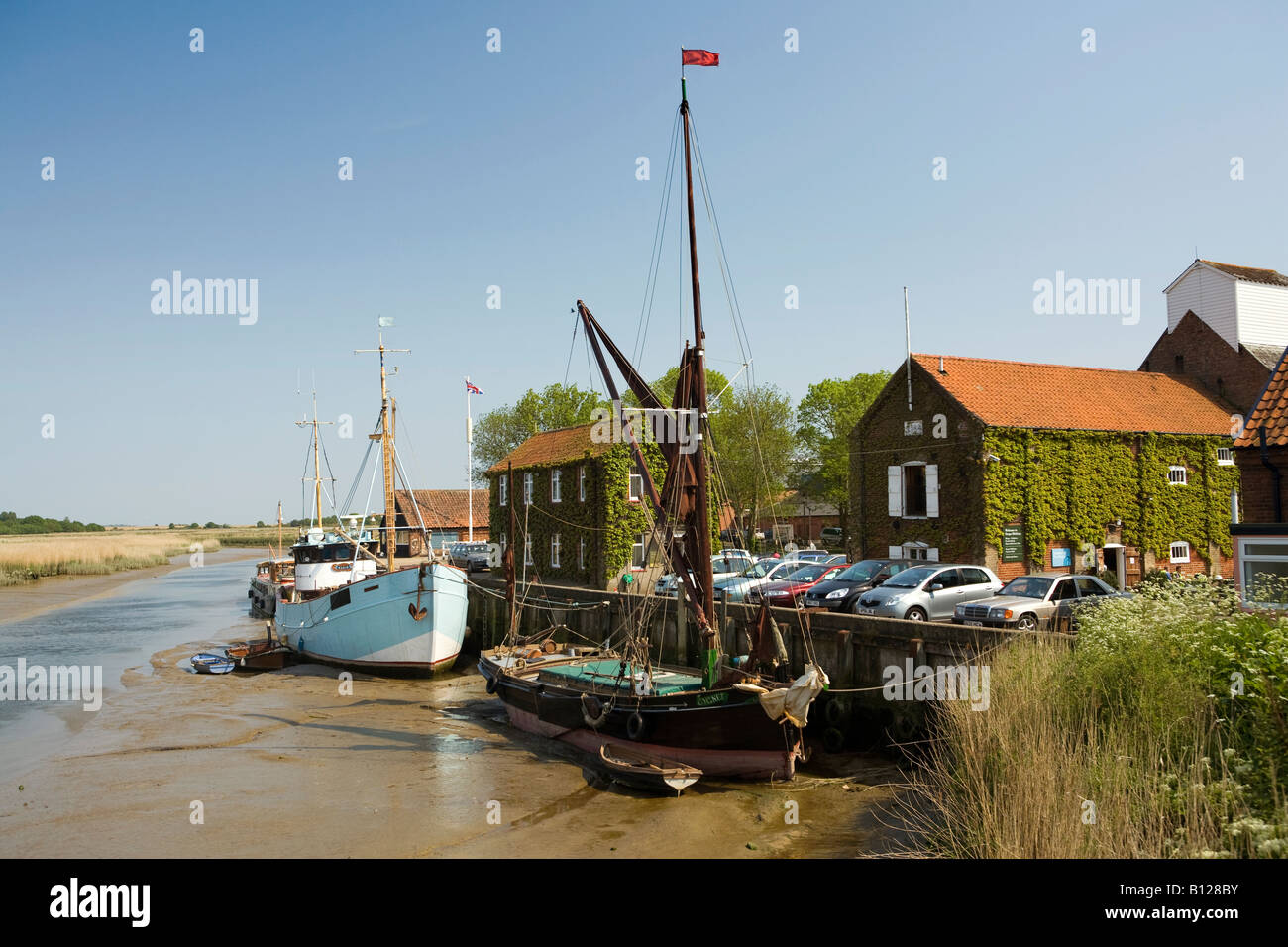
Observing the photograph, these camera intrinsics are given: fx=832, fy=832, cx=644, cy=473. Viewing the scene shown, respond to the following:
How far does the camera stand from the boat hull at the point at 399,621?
88.0ft

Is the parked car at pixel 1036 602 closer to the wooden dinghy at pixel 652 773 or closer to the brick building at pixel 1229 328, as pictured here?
the wooden dinghy at pixel 652 773

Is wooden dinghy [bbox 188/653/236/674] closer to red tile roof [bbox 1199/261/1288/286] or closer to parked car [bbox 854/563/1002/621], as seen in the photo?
parked car [bbox 854/563/1002/621]

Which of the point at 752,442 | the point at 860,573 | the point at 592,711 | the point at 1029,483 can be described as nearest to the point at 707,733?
the point at 592,711

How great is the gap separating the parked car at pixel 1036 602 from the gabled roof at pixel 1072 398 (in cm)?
1082

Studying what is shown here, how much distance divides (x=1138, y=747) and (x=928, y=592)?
1268 cm

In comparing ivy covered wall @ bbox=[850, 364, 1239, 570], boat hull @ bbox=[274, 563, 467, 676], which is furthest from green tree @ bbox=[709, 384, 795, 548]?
boat hull @ bbox=[274, 563, 467, 676]

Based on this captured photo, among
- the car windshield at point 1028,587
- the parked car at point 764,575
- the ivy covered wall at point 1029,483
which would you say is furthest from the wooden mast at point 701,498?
the ivy covered wall at point 1029,483

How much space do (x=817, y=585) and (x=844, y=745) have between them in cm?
841

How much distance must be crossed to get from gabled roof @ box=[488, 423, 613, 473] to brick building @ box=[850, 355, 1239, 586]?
1108 centimetres

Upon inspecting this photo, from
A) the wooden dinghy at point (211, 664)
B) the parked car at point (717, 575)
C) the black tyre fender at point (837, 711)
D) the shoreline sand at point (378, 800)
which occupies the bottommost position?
the wooden dinghy at point (211, 664)

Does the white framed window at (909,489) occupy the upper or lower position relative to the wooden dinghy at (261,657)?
upper
